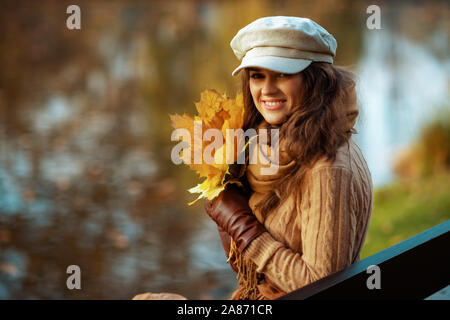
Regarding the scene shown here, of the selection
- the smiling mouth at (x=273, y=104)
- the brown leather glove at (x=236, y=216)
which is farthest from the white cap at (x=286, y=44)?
the brown leather glove at (x=236, y=216)

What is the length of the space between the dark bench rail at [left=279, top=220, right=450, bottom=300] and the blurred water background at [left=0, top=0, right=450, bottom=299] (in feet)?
1.51

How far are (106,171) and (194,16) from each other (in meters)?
7.12

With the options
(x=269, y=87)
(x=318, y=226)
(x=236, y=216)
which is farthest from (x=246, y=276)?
(x=269, y=87)

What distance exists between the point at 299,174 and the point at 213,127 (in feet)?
1.04

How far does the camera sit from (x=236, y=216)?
1.41 m

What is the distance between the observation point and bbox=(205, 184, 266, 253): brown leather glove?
1376 millimetres

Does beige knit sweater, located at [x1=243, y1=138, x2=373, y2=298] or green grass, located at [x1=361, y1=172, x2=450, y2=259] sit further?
green grass, located at [x1=361, y1=172, x2=450, y2=259]

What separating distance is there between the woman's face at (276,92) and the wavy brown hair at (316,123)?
2 centimetres

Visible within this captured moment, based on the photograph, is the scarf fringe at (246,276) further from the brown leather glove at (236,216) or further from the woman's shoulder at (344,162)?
the woman's shoulder at (344,162)

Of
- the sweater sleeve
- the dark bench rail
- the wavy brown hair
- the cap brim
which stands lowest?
the dark bench rail

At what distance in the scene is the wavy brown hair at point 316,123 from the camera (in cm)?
130

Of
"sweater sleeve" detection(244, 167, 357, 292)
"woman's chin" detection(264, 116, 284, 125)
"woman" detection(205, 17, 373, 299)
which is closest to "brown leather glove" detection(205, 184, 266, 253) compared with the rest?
"woman" detection(205, 17, 373, 299)

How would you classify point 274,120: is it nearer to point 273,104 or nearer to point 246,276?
point 273,104

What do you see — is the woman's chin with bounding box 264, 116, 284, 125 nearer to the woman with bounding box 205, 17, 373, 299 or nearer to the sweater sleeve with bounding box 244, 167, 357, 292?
the woman with bounding box 205, 17, 373, 299
